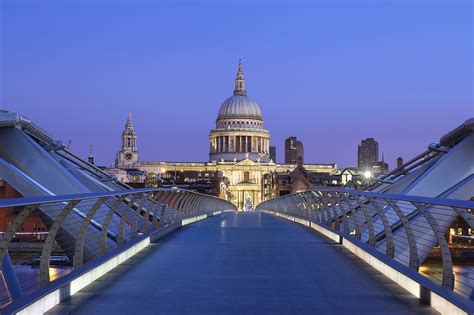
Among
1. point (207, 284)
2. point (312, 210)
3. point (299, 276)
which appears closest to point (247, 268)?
point (299, 276)

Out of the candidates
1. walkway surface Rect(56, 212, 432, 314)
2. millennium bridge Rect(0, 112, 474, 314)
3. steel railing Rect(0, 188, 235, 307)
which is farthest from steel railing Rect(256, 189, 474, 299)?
steel railing Rect(0, 188, 235, 307)

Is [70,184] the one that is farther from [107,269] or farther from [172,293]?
[172,293]

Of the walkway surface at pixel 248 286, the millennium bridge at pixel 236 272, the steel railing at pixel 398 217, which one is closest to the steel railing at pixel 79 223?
the millennium bridge at pixel 236 272

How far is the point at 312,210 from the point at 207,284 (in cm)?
1626

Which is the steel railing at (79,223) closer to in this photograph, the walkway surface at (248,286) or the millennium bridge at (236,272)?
the millennium bridge at (236,272)

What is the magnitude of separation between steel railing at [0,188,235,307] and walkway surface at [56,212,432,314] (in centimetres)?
67

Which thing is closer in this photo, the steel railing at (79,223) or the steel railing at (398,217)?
the steel railing at (79,223)

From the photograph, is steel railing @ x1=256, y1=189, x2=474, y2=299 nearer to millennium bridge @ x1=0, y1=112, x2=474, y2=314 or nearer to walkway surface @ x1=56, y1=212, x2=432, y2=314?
millennium bridge @ x1=0, y1=112, x2=474, y2=314

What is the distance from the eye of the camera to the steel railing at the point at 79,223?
720 cm

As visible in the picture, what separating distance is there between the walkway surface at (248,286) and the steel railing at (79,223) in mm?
667

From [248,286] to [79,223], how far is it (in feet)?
49.0

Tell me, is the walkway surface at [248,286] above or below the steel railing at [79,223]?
below

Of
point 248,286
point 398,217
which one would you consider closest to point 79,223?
point 398,217

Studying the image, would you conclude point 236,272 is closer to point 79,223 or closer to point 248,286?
point 248,286
